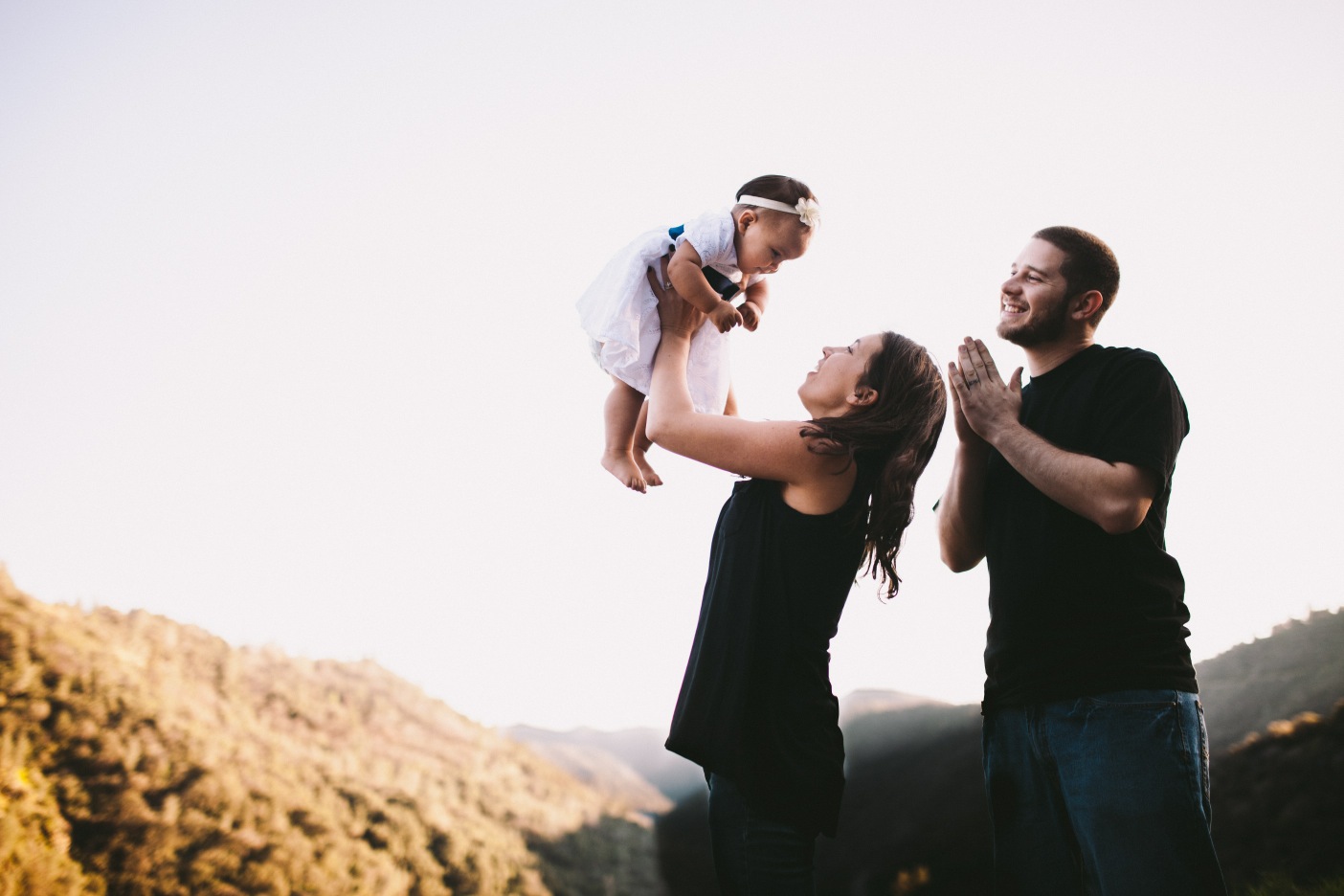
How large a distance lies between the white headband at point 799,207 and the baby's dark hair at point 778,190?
1 centimetres

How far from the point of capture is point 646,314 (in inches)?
73.4

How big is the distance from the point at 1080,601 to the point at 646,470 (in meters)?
0.98

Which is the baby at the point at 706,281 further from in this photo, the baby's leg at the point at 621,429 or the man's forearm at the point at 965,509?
the man's forearm at the point at 965,509

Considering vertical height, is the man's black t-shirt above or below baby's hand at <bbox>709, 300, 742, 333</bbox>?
below

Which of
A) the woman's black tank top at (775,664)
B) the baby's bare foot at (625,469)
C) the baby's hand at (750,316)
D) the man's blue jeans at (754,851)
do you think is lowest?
the man's blue jeans at (754,851)

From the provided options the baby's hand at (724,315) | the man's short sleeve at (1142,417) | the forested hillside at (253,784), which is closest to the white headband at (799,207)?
the baby's hand at (724,315)

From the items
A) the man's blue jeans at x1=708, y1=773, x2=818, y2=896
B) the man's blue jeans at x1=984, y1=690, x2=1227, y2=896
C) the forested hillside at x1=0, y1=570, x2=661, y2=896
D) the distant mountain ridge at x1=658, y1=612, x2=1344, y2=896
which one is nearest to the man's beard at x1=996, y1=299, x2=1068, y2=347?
the man's blue jeans at x1=984, y1=690, x2=1227, y2=896

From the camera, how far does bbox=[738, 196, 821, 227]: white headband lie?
1906 mm

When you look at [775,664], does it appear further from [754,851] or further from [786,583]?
[754,851]

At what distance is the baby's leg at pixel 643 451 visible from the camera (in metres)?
1.96

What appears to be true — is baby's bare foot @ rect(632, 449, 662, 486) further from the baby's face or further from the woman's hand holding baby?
the baby's face

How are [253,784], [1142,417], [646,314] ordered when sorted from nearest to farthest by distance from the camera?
[1142,417] < [646,314] < [253,784]

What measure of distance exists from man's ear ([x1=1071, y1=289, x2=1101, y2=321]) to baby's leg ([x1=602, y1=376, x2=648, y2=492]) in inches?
38.6

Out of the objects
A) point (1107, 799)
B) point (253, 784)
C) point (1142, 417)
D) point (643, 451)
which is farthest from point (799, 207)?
point (253, 784)
